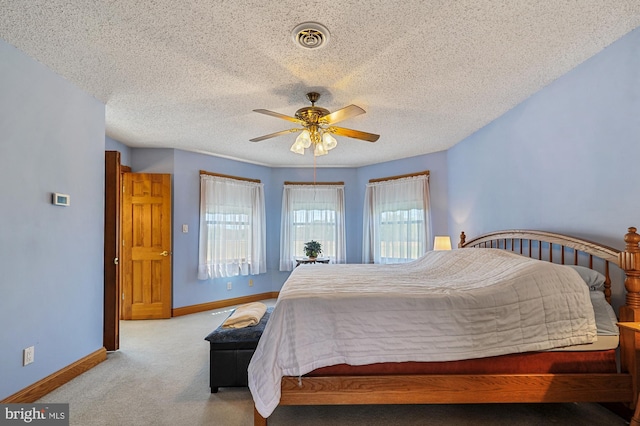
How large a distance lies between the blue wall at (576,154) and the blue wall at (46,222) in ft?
13.5

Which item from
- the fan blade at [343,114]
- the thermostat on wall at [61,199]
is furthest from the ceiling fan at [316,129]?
the thermostat on wall at [61,199]

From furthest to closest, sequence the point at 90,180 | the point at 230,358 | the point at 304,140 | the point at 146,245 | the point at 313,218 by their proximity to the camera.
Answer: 1. the point at 313,218
2. the point at 146,245
3. the point at 90,180
4. the point at 304,140
5. the point at 230,358

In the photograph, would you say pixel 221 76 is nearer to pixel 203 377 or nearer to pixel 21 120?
pixel 21 120

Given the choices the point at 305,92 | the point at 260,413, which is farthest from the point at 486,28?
the point at 260,413

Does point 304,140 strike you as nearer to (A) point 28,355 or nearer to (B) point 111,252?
(B) point 111,252

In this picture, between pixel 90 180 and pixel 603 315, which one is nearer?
pixel 603 315

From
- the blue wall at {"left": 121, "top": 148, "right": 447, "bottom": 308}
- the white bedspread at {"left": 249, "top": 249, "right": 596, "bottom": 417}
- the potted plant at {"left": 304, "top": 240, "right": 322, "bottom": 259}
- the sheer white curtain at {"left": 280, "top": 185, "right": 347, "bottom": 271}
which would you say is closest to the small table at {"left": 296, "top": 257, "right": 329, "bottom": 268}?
the potted plant at {"left": 304, "top": 240, "right": 322, "bottom": 259}

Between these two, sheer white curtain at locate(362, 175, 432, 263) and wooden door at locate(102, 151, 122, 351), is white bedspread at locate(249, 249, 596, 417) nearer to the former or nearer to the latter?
wooden door at locate(102, 151, 122, 351)

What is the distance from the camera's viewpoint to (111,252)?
3371mm

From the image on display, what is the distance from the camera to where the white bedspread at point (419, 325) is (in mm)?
1839

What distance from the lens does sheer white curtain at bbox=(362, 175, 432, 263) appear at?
16.7 ft

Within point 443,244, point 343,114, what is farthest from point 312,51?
point 443,244

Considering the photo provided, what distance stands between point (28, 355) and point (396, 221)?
15.4 ft

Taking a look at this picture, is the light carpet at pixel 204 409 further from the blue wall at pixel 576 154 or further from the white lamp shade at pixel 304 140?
the white lamp shade at pixel 304 140
